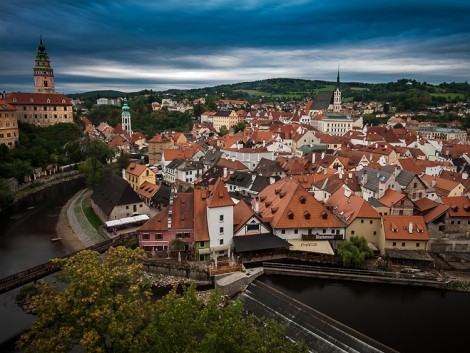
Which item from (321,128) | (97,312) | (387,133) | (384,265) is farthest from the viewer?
(321,128)

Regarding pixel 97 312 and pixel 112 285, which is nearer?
pixel 97 312

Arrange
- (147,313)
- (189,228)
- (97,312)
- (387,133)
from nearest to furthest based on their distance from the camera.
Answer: (97,312), (147,313), (189,228), (387,133)

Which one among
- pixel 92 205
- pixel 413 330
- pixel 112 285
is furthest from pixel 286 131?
pixel 112 285

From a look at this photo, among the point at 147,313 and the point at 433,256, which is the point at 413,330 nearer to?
the point at 433,256

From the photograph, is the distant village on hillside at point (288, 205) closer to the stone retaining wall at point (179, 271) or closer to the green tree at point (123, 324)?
the stone retaining wall at point (179, 271)

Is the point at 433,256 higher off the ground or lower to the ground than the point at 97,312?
lower

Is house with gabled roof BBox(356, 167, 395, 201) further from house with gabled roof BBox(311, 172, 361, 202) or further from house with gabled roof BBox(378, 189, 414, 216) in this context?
house with gabled roof BBox(378, 189, 414, 216)

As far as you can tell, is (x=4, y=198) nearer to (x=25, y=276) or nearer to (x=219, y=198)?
(x=25, y=276)
